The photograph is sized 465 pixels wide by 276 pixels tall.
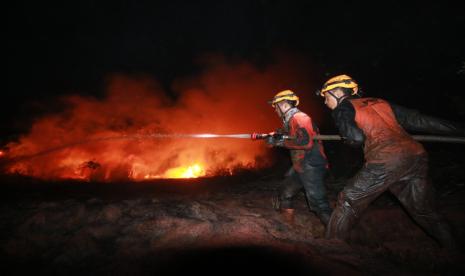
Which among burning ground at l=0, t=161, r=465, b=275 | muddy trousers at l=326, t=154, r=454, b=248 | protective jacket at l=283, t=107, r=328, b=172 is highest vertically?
protective jacket at l=283, t=107, r=328, b=172

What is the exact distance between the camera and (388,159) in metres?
3.23

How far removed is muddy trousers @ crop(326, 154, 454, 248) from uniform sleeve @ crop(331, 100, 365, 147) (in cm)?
35

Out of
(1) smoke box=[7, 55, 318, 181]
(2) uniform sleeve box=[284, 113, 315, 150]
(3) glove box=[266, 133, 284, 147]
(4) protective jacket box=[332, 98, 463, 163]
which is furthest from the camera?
(1) smoke box=[7, 55, 318, 181]

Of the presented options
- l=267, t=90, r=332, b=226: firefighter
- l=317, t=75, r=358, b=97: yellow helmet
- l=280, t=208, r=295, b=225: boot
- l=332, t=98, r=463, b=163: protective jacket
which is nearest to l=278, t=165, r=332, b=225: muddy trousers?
l=267, t=90, r=332, b=226: firefighter

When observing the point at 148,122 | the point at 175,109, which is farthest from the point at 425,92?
the point at 148,122

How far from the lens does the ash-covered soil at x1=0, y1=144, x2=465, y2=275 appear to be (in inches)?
109

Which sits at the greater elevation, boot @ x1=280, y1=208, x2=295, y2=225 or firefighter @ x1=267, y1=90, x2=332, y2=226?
firefighter @ x1=267, y1=90, x2=332, y2=226

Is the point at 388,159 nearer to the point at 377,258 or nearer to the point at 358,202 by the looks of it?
the point at 358,202

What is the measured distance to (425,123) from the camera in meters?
3.44

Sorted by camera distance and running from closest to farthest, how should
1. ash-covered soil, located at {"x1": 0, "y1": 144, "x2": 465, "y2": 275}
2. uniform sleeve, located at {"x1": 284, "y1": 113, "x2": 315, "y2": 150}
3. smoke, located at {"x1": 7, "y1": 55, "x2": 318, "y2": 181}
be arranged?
ash-covered soil, located at {"x1": 0, "y1": 144, "x2": 465, "y2": 275}, uniform sleeve, located at {"x1": 284, "y1": 113, "x2": 315, "y2": 150}, smoke, located at {"x1": 7, "y1": 55, "x2": 318, "y2": 181}

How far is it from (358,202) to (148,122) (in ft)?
36.0

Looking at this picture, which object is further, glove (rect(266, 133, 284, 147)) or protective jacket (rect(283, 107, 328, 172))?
glove (rect(266, 133, 284, 147))

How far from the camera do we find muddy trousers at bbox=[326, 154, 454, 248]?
3274 millimetres

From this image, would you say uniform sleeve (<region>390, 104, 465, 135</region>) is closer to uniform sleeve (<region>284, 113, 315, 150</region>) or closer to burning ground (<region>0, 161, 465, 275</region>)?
uniform sleeve (<region>284, 113, 315, 150</region>)
